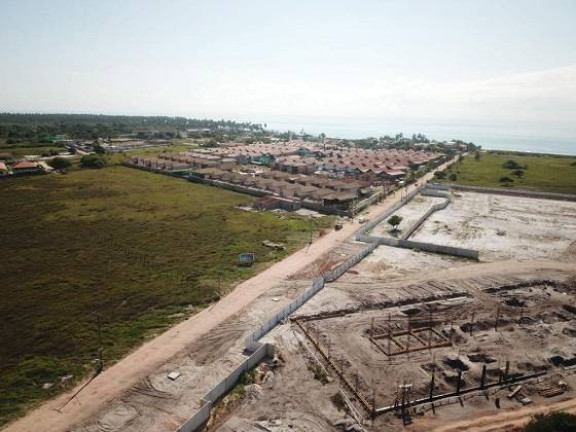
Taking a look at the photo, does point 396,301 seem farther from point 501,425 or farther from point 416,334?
point 501,425

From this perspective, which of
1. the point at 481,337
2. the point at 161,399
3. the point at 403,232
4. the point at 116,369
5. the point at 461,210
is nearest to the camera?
the point at 161,399

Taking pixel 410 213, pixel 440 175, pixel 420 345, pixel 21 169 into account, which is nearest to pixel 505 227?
pixel 410 213

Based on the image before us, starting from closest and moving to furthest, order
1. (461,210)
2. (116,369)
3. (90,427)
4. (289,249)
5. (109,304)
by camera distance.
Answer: (90,427) → (116,369) → (109,304) → (289,249) → (461,210)

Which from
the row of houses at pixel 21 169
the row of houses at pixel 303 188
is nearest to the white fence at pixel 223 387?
the row of houses at pixel 303 188

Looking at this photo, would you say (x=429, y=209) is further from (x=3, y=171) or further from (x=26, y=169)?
(x=3, y=171)

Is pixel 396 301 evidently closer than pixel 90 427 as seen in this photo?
No

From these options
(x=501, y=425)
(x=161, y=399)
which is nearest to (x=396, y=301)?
(x=501, y=425)

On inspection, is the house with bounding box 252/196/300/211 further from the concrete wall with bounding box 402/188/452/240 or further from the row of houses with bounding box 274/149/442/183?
the row of houses with bounding box 274/149/442/183
